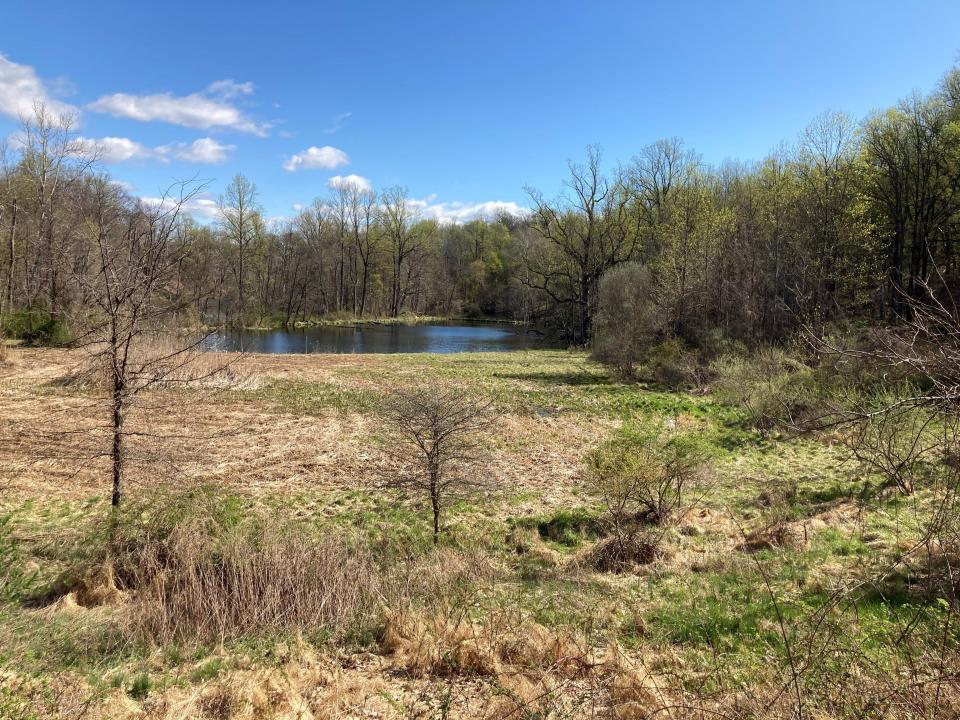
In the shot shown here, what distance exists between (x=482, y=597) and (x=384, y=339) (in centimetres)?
4118

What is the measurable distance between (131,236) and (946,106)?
107 feet

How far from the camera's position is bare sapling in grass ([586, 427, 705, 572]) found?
7.43 meters

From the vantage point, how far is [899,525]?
7.31m

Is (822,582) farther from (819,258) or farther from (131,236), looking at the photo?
(819,258)

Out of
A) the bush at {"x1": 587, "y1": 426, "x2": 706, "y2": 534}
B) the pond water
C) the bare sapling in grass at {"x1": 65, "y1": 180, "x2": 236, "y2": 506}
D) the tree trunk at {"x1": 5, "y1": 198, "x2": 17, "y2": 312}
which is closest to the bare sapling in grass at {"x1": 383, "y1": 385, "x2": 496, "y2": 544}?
the bush at {"x1": 587, "y1": 426, "x2": 706, "y2": 534}

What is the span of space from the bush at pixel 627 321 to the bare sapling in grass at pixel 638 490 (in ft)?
44.5

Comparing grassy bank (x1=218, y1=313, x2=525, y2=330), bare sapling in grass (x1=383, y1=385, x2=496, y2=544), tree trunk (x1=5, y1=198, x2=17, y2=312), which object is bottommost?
bare sapling in grass (x1=383, y1=385, x2=496, y2=544)

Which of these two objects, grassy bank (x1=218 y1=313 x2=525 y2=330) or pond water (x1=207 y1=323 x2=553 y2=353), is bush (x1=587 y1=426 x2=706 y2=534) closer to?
pond water (x1=207 y1=323 x2=553 y2=353)

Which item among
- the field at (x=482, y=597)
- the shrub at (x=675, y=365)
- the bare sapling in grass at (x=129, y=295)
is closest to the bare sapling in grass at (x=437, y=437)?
the field at (x=482, y=597)

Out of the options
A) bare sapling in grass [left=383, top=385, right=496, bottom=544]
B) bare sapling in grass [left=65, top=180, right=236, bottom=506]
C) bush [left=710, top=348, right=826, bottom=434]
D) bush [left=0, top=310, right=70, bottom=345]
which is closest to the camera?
bare sapling in grass [left=65, top=180, right=236, bottom=506]

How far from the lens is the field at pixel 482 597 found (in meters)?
3.94

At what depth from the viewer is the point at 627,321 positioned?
2244 centimetres

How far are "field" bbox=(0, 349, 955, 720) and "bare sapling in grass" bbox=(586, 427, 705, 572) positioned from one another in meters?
0.28

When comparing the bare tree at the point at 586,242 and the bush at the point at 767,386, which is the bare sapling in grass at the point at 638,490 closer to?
the bush at the point at 767,386
